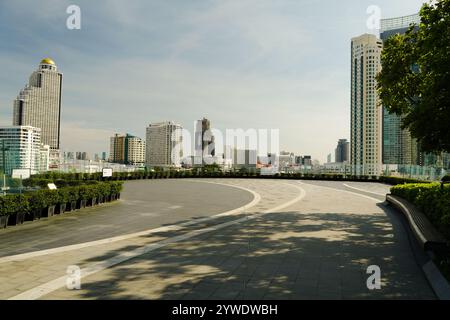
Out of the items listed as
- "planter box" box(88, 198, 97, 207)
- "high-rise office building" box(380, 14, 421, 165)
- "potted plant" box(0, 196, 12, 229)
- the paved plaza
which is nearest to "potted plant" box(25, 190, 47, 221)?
the paved plaza

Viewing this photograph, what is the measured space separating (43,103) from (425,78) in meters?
162

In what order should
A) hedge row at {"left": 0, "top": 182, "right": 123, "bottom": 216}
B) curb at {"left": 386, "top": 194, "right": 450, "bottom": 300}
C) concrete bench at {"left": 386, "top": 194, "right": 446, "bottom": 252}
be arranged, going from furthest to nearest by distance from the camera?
hedge row at {"left": 0, "top": 182, "right": 123, "bottom": 216}, concrete bench at {"left": 386, "top": 194, "right": 446, "bottom": 252}, curb at {"left": 386, "top": 194, "right": 450, "bottom": 300}

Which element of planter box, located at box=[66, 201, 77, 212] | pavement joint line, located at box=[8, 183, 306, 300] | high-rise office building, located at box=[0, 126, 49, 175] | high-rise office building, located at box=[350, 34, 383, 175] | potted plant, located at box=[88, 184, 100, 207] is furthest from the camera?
high-rise office building, located at box=[350, 34, 383, 175]

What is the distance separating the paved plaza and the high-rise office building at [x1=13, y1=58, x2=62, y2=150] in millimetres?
139769

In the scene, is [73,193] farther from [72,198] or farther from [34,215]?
[34,215]

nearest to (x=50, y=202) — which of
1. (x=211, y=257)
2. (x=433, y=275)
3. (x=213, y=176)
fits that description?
(x=211, y=257)

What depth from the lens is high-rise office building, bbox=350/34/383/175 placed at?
88250 mm

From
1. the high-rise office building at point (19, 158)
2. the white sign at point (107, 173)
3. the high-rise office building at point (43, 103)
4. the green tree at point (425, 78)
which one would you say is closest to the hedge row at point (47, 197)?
the high-rise office building at point (19, 158)

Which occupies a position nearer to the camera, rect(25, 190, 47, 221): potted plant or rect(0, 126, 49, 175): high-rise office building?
rect(25, 190, 47, 221): potted plant

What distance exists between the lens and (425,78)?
11.5 meters

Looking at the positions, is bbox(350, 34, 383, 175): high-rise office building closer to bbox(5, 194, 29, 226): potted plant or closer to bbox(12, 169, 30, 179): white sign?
bbox(12, 169, 30, 179): white sign
